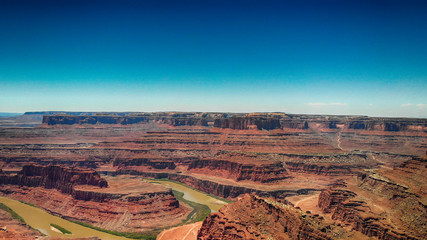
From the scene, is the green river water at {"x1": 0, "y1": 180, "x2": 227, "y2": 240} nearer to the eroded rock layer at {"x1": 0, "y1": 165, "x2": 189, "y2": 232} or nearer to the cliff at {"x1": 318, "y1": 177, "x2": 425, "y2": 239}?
the eroded rock layer at {"x1": 0, "y1": 165, "x2": 189, "y2": 232}

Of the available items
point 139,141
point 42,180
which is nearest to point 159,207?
point 42,180

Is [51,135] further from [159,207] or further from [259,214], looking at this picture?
[259,214]

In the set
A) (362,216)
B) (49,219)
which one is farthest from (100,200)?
(362,216)

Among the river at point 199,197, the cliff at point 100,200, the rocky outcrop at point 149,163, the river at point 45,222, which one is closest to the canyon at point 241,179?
the cliff at point 100,200

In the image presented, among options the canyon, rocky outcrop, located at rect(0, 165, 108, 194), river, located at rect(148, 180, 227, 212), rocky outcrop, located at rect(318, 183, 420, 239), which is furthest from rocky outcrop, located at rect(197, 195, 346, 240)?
rocky outcrop, located at rect(0, 165, 108, 194)

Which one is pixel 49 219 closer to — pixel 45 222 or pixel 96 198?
pixel 45 222

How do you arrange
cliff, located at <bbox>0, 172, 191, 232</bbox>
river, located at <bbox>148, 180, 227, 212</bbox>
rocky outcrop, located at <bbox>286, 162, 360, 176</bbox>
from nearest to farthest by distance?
cliff, located at <bbox>0, 172, 191, 232</bbox>, river, located at <bbox>148, 180, 227, 212</bbox>, rocky outcrop, located at <bbox>286, 162, 360, 176</bbox>
